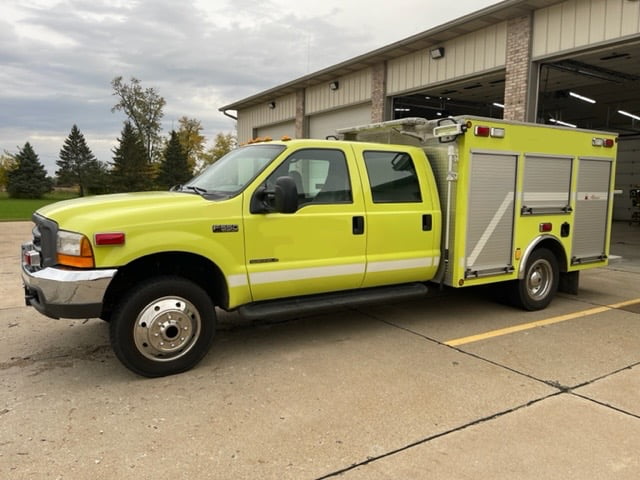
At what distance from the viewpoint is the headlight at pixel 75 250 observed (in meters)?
3.95

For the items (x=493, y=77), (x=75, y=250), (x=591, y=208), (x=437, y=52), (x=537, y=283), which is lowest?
(x=537, y=283)

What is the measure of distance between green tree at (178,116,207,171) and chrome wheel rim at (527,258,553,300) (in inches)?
2478

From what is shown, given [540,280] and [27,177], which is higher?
[27,177]

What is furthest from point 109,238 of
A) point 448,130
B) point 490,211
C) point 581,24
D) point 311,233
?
point 581,24

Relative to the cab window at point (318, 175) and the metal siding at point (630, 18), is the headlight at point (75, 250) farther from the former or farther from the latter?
the metal siding at point (630, 18)

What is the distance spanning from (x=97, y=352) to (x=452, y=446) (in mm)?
3404

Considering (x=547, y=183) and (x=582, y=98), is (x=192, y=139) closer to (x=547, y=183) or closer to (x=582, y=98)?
(x=582, y=98)

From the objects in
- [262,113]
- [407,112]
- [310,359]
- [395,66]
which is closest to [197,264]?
[310,359]

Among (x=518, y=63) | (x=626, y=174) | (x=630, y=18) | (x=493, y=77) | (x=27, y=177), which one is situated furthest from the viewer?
(x=27, y=177)

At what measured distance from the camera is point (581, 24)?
10.5 meters

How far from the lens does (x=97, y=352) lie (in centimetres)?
493

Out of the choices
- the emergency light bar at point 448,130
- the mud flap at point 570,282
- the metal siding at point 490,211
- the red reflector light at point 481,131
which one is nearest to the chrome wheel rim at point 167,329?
the metal siding at point 490,211

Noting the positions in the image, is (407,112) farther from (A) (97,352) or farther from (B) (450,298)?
(A) (97,352)

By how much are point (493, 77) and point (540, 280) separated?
29.7 feet
